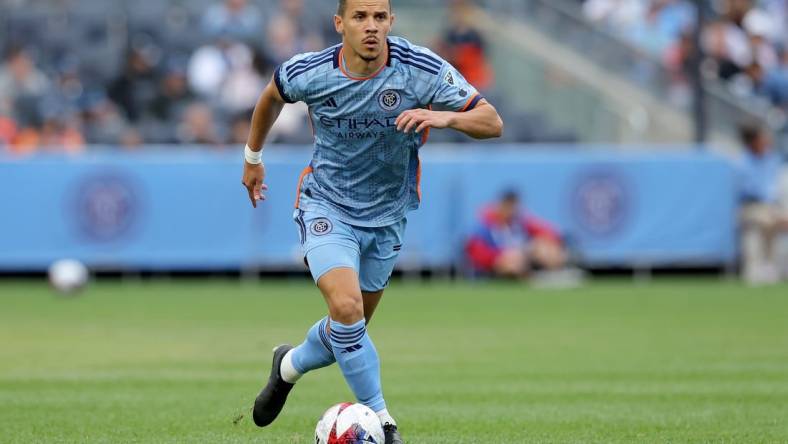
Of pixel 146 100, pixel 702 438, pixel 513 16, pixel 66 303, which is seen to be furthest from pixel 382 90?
pixel 513 16

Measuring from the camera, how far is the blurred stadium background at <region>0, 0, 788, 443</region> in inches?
597

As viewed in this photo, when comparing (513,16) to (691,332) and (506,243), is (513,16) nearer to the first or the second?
(506,243)

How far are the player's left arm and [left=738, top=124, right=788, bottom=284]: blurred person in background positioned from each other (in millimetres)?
15293

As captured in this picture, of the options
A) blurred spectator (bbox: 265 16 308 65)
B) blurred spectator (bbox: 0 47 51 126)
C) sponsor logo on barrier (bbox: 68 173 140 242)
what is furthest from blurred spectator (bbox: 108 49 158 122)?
sponsor logo on barrier (bbox: 68 173 140 242)

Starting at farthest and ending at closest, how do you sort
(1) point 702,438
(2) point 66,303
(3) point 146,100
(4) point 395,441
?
(3) point 146,100 < (2) point 66,303 < (1) point 702,438 < (4) point 395,441

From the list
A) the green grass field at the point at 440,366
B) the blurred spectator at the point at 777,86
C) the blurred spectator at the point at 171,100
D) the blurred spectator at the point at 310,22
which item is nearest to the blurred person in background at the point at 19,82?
the blurred spectator at the point at 171,100

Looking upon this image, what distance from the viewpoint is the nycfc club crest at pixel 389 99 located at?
7.29 metres

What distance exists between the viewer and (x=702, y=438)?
7.41 m

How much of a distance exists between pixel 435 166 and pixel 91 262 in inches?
206

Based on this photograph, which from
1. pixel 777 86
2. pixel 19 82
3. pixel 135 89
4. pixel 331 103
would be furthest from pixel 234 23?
pixel 331 103

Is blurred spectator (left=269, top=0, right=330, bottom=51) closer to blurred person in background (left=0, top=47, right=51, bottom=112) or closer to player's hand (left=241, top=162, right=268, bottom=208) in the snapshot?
blurred person in background (left=0, top=47, right=51, bottom=112)

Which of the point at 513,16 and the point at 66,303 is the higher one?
the point at 513,16

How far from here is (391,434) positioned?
6.92m

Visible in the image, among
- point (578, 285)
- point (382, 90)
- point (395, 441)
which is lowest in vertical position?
point (578, 285)
